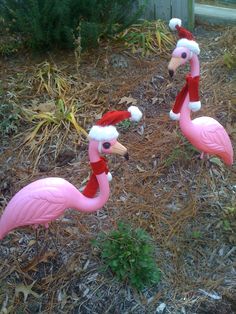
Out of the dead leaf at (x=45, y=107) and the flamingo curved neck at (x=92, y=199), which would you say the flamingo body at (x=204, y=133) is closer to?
the flamingo curved neck at (x=92, y=199)

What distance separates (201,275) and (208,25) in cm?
246

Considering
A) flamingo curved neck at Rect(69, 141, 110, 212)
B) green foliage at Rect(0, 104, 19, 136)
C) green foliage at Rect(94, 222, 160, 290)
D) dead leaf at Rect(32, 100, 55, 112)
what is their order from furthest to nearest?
dead leaf at Rect(32, 100, 55, 112) < green foliage at Rect(0, 104, 19, 136) < green foliage at Rect(94, 222, 160, 290) < flamingo curved neck at Rect(69, 141, 110, 212)

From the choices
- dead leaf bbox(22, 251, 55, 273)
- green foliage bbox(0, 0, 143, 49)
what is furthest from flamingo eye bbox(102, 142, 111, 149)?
green foliage bbox(0, 0, 143, 49)

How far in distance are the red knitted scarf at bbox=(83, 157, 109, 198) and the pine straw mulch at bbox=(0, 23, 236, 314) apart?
36 centimetres

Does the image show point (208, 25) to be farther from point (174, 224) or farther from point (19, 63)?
point (174, 224)

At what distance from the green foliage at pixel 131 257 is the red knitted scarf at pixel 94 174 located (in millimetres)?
233

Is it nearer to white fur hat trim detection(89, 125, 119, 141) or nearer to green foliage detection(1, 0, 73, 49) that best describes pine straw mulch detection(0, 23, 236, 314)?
green foliage detection(1, 0, 73, 49)

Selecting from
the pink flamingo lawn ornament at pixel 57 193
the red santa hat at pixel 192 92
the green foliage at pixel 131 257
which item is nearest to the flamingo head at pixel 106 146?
the pink flamingo lawn ornament at pixel 57 193

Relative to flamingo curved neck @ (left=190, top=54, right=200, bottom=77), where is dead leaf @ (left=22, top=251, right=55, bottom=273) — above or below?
below

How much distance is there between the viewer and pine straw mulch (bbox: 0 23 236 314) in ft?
7.22

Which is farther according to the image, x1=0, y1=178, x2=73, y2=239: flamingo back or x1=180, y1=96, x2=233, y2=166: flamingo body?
x1=180, y1=96, x2=233, y2=166: flamingo body

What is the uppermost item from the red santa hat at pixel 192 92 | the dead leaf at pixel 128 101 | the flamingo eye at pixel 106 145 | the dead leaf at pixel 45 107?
the flamingo eye at pixel 106 145

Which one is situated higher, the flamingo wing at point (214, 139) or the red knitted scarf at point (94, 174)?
the red knitted scarf at point (94, 174)

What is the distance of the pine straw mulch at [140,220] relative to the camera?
220cm
